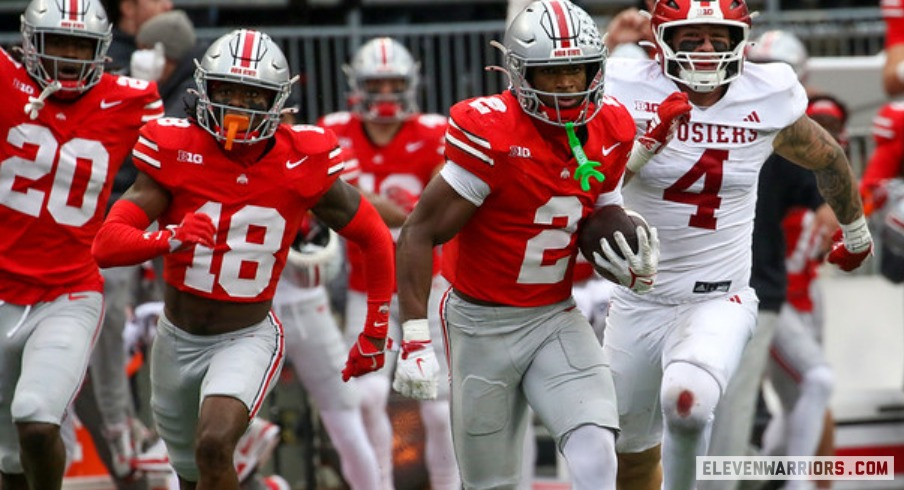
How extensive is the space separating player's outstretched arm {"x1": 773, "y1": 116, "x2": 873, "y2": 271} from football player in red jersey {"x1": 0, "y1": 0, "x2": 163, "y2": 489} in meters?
2.51

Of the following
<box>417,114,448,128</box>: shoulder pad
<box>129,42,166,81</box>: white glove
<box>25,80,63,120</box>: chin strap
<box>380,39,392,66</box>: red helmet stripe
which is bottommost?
<box>417,114,448,128</box>: shoulder pad

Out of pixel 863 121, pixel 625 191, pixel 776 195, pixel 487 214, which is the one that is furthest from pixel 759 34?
pixel 487 214

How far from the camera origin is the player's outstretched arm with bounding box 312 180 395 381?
636 cm

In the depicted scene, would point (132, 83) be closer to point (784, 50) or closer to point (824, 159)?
point (824, 159)

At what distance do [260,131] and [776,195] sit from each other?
279 centimetres

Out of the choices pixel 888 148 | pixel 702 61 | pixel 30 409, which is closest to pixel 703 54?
pixel 702 61

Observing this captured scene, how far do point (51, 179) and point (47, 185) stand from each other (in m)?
0.03

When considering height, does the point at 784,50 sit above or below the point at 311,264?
above

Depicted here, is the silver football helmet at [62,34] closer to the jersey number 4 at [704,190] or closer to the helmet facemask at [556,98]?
the helmet facemask at [556,98]

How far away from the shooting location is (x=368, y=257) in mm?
6574

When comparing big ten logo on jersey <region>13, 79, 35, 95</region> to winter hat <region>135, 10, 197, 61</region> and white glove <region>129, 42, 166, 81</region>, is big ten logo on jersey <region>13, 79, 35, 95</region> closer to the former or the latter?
white glove <region>129, 42, 166, 81</region>

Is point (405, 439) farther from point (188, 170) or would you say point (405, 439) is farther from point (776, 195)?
point (188, 170)

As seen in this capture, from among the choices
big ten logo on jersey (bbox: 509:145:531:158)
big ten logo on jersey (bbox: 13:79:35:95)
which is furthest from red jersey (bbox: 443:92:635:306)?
big ten logo on jersey (bbox: 13:79:35:95)

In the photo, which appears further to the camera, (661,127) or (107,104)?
(107,104)
